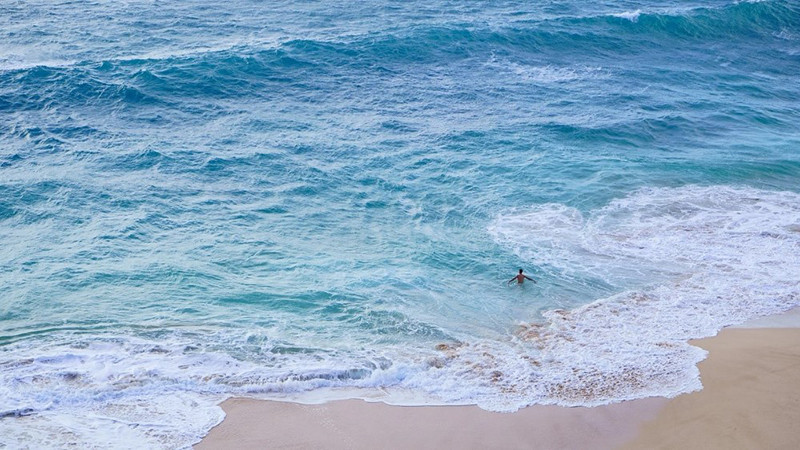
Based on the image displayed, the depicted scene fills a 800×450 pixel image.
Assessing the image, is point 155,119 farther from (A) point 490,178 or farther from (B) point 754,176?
(B) point 754,176

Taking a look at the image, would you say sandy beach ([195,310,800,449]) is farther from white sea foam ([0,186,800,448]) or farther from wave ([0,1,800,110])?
wave ([0,1,800,110])

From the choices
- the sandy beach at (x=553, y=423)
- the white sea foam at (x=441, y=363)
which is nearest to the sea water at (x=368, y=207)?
the white sea foam at (x=441, y=363)

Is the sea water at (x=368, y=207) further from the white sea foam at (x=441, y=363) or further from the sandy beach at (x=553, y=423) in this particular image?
the sandy beach at (x=553, y=423)

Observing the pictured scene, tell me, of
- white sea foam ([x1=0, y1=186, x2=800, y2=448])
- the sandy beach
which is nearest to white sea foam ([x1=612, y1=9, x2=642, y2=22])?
white sea foam ([x1=0, y1=186, x2=800, y2=448])

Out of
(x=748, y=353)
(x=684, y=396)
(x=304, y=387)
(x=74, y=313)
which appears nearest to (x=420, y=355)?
(x=304, y=387)

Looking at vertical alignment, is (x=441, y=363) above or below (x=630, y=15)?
below

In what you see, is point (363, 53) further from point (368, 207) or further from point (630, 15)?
point (630, 15)

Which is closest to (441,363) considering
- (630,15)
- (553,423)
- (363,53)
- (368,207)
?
(553,423)
